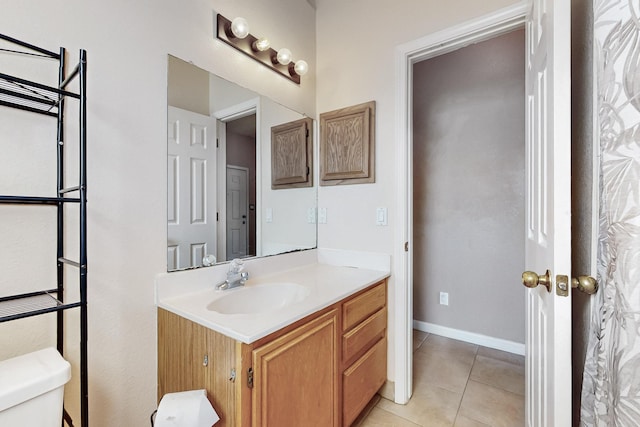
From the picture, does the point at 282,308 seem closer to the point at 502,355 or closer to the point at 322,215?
the point at 322,215

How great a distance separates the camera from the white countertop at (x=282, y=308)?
0.91 meters

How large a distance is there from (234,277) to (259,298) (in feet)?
0.57

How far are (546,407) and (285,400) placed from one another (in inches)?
32.0

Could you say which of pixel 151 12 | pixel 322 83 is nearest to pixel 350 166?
pixel 322 83

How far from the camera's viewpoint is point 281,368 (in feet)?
3.24

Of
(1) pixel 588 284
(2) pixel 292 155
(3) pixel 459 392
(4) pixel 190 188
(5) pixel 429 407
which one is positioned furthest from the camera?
(2) pixel 292 155

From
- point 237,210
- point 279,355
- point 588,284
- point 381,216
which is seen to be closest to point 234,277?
point 237,210

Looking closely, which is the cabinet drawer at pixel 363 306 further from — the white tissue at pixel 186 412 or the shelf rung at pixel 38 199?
→ the shelf rung at pixel 38 199

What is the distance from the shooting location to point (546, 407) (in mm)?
792

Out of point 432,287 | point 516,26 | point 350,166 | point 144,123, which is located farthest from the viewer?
point 432,287

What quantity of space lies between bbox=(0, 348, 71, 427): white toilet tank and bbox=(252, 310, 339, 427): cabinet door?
1.67ft

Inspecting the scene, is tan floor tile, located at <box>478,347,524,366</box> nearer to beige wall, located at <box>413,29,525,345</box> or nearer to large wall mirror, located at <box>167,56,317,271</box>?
beige wall, located at <box>413,29,525,345</box>

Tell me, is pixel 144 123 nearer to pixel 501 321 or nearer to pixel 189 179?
pixel 189 179

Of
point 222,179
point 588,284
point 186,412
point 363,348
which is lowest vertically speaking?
point 363,348
